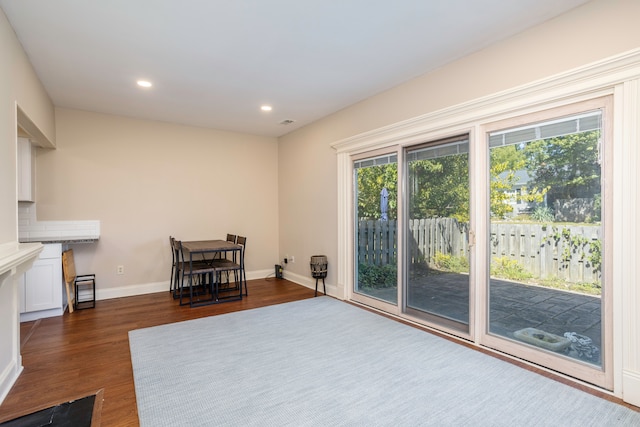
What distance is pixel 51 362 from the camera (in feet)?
8.73

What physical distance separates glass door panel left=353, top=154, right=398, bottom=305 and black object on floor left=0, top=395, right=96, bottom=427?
3036 millimetres

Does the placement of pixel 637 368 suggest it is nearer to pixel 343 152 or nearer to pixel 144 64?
pixel 343 152

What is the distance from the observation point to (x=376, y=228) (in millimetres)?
4152

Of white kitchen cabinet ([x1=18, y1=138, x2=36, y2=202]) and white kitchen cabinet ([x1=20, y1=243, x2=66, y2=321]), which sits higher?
white kitchen cabinet ([x1=18, y1=138, x2=36, y2=202])

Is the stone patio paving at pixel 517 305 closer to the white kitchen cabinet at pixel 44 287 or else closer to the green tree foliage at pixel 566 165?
the green tree foliage at pixel 566 165

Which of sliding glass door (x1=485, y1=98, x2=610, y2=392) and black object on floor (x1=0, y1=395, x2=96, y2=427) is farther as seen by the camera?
sliding glass door (x1=485, y1=98, x2=610, y2=392)

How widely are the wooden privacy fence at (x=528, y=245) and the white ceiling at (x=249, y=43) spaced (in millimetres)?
1628

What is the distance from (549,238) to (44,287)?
17.4 ft

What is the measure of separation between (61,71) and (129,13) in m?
1.57

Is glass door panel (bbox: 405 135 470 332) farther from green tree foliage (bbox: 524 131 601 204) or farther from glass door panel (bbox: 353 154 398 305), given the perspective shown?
green tree foliage (bbox: 524 131 601 204)

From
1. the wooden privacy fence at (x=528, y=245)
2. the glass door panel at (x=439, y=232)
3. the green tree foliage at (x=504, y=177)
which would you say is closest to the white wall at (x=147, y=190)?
the wooden privacy fence at (x=528, y=245)

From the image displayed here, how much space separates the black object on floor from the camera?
1.83 meters

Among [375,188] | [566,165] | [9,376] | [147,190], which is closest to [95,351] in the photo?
[9,376]

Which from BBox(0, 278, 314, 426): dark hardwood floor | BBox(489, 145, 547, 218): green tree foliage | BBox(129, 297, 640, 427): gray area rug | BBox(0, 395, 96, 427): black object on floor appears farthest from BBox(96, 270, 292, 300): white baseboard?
BBox(489, 145, 547, 218): green tree foliage
